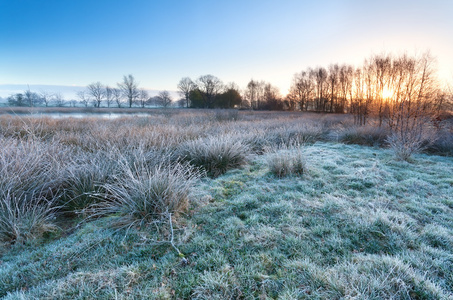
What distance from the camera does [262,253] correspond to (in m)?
1.71

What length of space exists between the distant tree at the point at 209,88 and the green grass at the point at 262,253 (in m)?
41.6

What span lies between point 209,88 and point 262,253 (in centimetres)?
4481

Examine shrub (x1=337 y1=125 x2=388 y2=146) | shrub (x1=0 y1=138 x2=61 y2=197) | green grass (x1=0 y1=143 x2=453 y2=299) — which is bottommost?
green grass (x1=0 y1=143 x2=453 y2=299)

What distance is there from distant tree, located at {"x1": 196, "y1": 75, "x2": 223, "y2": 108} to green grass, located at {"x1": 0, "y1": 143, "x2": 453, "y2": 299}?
41569 mm

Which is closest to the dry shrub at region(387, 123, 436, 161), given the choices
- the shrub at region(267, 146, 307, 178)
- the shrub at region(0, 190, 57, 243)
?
the shrub at region(267, 146, 307, 178)

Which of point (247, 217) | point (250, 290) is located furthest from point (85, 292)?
point (247, 217)

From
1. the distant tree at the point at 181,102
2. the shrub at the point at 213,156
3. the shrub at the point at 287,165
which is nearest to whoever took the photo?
the shrub at the point at 287,165

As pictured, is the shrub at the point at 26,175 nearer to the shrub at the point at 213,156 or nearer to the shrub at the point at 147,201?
the shrub at the point at 147,201

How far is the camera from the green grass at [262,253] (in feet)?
4.38

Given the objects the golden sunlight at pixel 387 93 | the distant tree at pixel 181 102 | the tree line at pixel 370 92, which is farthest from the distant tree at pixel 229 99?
the golden sunlight at pixel 387 93

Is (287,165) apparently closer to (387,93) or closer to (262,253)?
(262,253)

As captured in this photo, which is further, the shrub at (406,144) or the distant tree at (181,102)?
the distant tree at (181,102)

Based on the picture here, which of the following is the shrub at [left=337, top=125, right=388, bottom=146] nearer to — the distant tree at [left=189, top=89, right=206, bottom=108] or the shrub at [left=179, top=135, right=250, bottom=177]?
the shrub at [left=179, top=135, right=250, bottom=177]

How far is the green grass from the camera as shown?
1.33 m
